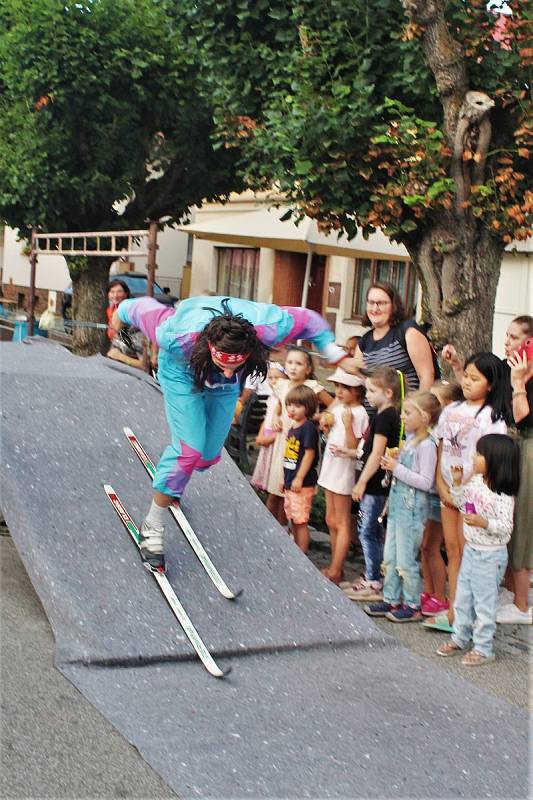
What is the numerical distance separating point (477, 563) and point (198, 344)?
2.08 metres

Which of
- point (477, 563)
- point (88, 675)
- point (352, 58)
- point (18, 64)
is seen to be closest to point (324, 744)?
point (88, 675)

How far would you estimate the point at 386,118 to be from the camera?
9500 mm

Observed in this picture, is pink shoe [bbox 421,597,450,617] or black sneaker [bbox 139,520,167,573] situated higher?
black sneaker [bbox 139,520,167,573]

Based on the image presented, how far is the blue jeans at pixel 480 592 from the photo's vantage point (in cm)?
591

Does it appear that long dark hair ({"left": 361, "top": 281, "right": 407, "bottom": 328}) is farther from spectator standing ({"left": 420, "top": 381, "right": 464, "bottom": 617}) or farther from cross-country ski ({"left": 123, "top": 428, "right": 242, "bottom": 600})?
cross-country ski ({"left": 123, "top": 428, "right": 242, "bottom": 600})

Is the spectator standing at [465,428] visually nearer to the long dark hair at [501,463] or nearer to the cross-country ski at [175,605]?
the long dark hair at [501,463]

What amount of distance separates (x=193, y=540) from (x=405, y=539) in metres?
1.40

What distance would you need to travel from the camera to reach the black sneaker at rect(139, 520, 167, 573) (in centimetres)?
A: 634

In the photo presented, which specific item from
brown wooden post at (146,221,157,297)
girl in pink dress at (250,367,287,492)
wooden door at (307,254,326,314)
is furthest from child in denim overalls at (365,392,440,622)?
wooden door at (307,254,326,314)

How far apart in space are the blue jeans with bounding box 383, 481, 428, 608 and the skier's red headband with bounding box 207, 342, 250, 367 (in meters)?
1.49

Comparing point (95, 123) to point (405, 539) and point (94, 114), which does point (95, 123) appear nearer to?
point (94, 114)

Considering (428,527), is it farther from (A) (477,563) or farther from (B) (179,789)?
(B) (179,789)

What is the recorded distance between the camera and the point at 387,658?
19.4 feet

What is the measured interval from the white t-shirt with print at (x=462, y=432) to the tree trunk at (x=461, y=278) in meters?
2.84
